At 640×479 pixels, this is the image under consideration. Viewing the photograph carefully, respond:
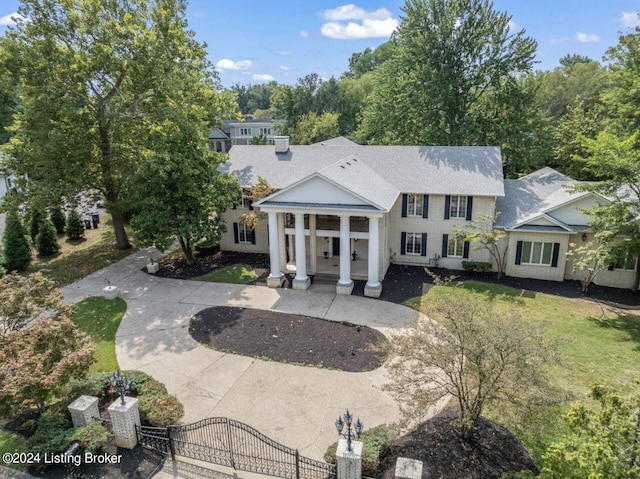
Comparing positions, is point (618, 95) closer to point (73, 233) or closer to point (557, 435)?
point (557, 435)

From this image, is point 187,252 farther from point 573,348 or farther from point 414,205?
point 573,348

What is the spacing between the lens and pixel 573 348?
1700 centimetres

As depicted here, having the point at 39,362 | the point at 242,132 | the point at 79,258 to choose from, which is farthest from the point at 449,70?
the point at 242,132

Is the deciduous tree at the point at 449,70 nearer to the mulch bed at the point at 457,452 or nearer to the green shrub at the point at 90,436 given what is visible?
the mulch bed at the point at 457,452

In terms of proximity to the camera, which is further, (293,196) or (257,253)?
(257,253)

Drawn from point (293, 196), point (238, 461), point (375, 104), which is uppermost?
point (375, 104)

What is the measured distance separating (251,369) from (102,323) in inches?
340

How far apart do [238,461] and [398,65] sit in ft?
124

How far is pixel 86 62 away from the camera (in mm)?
23984

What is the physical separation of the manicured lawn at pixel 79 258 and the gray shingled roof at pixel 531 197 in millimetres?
25499

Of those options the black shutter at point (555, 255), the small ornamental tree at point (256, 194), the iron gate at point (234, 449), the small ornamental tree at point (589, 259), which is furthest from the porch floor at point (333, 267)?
the iron gate at point (234, 449)

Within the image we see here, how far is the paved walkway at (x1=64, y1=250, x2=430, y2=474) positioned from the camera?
13383mm

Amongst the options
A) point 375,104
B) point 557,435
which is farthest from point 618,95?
point 557,435

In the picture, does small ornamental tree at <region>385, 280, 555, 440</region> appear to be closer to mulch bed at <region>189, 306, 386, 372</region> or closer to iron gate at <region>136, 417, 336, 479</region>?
iron gate at <region>136, 417, 336, 479</region>
